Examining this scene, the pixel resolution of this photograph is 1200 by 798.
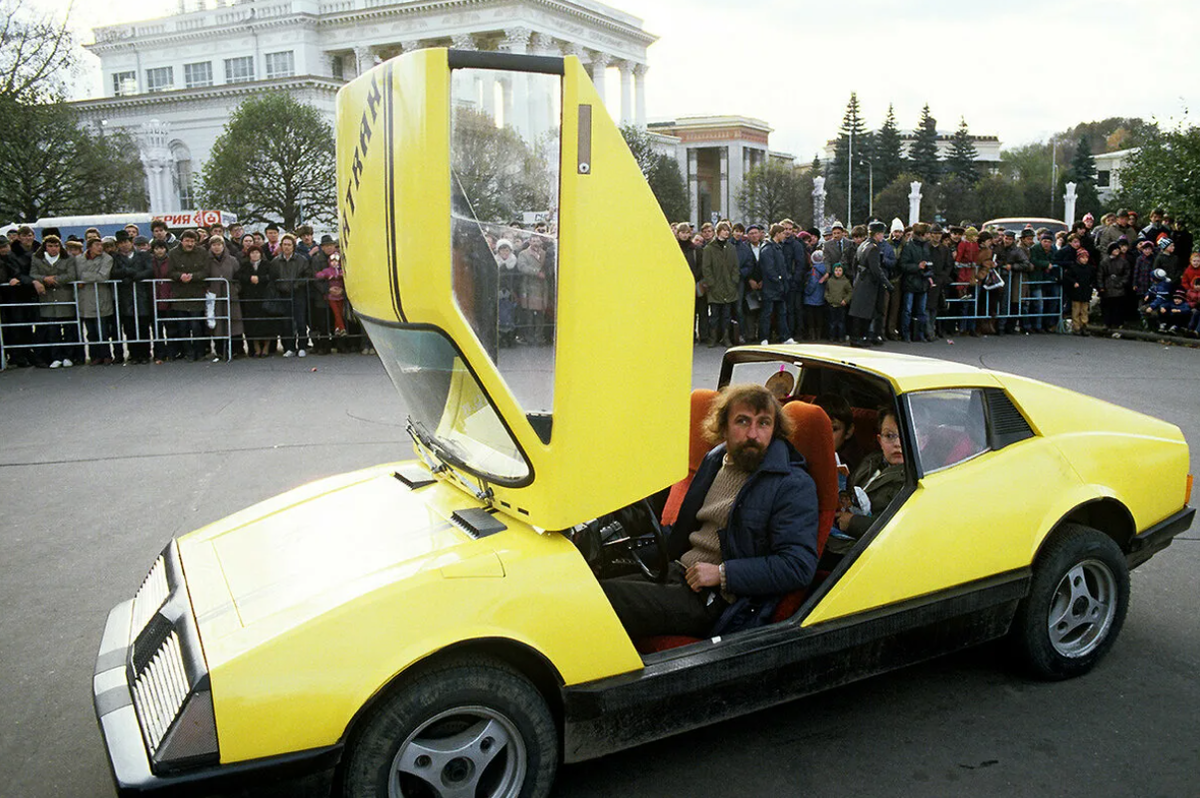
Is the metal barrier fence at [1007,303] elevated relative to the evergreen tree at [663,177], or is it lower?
lower

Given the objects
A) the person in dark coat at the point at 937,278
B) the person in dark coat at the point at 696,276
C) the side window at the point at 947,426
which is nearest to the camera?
the side window at the point at 947,426

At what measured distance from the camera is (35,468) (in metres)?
8.39

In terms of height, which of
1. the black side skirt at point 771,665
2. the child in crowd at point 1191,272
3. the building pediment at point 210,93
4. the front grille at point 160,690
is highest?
the building pediment at point 210,93

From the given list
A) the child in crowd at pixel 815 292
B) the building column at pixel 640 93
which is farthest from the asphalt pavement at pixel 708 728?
the building column at pixel 640 93

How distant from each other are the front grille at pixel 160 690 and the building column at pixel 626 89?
342ft

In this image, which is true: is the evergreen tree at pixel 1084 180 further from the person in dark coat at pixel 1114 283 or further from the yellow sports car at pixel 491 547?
the yellow sports car at pixel 491 547

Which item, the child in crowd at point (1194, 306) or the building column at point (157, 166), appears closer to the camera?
the child in crowd at point (1194, 306)

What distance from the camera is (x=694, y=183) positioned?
116125mm

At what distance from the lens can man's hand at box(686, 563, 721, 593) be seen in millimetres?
3482

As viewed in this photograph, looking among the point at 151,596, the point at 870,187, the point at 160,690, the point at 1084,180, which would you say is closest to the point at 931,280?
the point at 151,596

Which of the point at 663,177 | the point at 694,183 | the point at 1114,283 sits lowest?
the point at 1114,283

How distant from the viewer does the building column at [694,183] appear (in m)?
112

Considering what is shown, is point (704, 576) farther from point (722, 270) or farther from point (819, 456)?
point (722, 270)

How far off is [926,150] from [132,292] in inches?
3806
